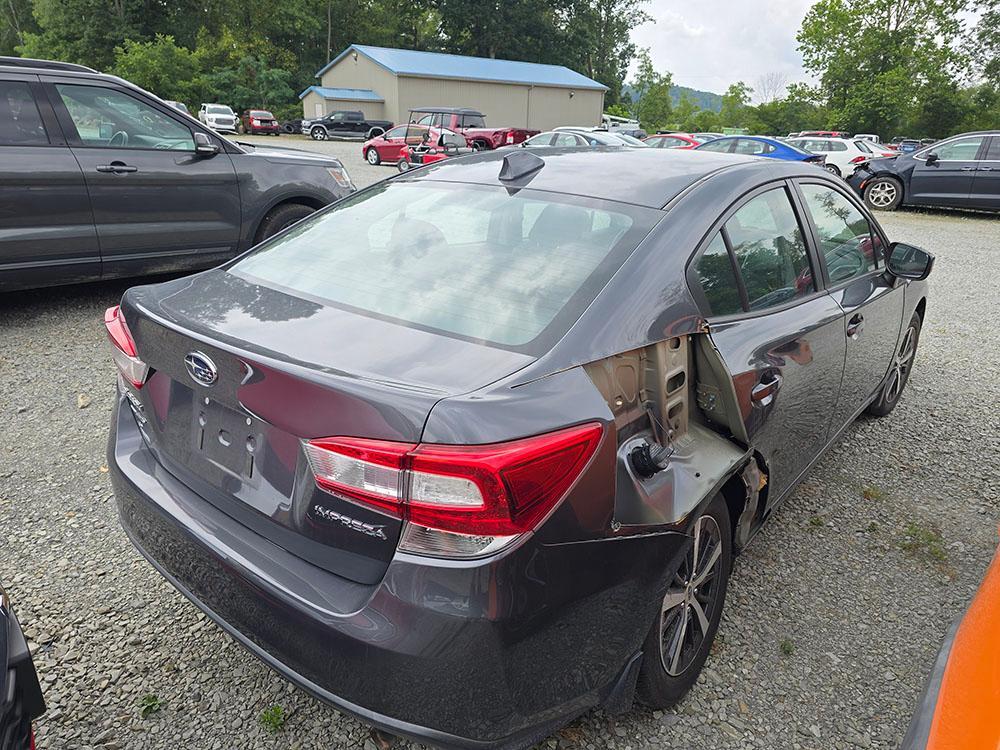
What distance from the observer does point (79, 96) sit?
5238mm

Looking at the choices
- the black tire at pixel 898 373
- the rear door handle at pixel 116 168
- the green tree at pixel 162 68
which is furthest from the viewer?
the green tree at pixel 162 68

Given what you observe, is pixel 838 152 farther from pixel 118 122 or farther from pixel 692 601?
pixel 692 601

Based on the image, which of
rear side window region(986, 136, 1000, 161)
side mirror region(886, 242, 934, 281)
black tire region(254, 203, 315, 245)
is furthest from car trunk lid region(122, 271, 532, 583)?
rear side window region(986, 136, 1000, 161)

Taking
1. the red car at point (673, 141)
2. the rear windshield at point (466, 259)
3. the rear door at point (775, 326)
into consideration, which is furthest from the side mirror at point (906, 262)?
the red car at point (673, 141)

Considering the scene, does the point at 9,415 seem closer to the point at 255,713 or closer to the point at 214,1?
the point at 255,713

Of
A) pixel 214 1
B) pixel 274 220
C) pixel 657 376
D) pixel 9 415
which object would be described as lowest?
pixel 9 415

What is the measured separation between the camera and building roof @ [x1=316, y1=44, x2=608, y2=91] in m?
43.8

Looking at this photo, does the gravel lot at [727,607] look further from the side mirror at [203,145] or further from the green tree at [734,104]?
the green tree at [734,104]

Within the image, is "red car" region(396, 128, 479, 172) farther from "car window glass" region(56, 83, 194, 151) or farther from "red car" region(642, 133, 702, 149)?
"car window glass" region(56, 83, 194, 151)

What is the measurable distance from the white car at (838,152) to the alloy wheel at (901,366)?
55.3 ft

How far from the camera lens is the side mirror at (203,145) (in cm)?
561

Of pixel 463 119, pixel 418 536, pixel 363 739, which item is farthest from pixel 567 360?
pixel 463 119

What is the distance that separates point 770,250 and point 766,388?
58 cm

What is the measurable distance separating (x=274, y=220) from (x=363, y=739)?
16.8 ft
